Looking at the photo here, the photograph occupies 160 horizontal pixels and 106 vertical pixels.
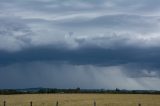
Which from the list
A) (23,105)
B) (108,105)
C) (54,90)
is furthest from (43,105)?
(54,90)

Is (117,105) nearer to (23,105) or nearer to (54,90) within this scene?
(23,105)

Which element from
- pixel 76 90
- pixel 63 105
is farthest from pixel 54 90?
pixel 63 105

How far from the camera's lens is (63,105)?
65.4 meters

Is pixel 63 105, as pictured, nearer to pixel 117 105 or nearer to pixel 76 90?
pixel 117 105

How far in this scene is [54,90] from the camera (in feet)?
552

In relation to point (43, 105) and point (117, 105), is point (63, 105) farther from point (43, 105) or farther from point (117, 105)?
point (117, 105)

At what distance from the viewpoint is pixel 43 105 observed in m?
63.7

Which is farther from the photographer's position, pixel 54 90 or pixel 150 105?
pixel 54 90

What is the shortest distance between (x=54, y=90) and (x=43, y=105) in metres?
105

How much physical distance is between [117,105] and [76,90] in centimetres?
11238

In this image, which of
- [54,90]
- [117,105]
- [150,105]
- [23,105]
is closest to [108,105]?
[117,105]

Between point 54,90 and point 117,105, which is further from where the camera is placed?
point 54,90

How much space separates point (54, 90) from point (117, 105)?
103992mm

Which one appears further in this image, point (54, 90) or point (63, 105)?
point (54, 90)
